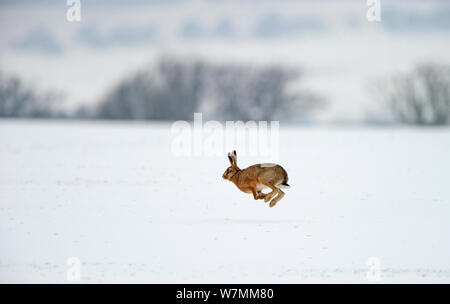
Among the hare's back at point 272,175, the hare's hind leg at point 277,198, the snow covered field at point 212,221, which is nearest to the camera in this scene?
the snow covered field at point 212,221

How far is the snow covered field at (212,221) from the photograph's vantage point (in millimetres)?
8789

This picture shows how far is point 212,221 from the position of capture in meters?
11.1

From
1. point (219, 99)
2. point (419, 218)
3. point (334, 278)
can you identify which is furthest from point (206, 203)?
point (219, 99)

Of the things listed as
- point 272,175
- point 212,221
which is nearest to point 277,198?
point 272,175

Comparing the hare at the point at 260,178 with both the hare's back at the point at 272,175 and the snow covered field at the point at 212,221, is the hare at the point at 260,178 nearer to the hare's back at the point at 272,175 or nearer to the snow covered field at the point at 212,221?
the hare's back at the point at 272,175

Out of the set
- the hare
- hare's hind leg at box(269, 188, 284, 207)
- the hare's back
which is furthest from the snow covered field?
the hare's back

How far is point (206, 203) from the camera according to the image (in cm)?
1254

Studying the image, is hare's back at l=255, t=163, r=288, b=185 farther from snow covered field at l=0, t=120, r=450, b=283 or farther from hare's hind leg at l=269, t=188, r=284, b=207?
snow covered field at l=0, t=120, r=450, b=283

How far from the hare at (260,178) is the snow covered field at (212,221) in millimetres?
558

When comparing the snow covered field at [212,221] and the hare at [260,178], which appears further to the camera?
the hare at [260,178]

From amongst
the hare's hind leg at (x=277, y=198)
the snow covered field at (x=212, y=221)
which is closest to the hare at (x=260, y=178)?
the hare's hind leg at (x=277, y=198)

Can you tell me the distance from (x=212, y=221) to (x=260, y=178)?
126 cm

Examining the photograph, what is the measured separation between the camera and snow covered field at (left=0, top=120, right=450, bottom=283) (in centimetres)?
879

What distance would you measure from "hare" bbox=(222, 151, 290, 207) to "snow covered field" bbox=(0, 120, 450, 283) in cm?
56
